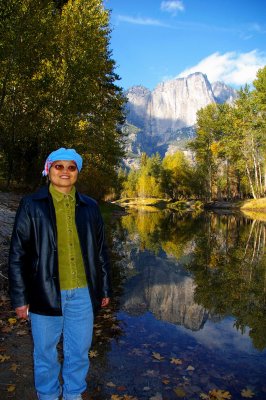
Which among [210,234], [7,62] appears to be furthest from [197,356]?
[210,234]

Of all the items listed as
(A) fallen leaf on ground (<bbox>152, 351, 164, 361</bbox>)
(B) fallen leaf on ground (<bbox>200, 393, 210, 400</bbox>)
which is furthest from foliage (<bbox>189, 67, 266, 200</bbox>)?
(B) fallen leaf on ground (<bbox>200, 393, 210, 400</bbox>)

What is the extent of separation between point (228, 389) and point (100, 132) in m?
25.7

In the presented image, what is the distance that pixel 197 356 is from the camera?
6660mm

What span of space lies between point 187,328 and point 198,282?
13.7ft

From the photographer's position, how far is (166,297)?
10602 mm

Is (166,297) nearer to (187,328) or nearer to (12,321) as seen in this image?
(187,328)

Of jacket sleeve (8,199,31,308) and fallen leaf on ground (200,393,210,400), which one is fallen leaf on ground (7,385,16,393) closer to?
jacket sleeve (8,199,31,308)

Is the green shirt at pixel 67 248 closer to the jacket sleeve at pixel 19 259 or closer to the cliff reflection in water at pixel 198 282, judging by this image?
the jacket sleeve at pixel 19 259

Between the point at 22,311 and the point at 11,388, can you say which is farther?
the point at 11,388

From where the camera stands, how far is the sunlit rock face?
351 inches

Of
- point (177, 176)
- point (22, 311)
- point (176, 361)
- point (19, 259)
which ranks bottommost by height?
point (176, 361)

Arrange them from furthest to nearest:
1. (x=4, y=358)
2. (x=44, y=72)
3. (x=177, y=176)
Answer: (x=177, y=176) < (x=44, y=72) < (x=4, y=358)

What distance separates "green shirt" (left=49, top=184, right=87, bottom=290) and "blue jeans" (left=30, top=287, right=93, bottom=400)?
0.12 m

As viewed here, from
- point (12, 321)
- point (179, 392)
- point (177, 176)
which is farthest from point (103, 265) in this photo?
point (177, 176)
